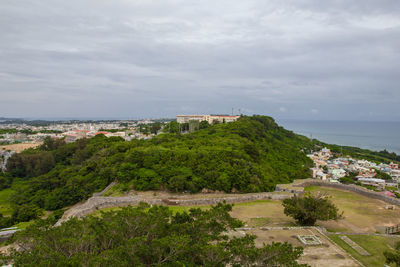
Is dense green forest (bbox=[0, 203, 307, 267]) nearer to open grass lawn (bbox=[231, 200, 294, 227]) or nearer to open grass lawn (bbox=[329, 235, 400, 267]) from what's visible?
open grass lawn (bbox=[329, 235, 400, 267])

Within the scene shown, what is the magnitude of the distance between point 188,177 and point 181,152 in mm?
3559

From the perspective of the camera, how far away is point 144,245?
22.0ft

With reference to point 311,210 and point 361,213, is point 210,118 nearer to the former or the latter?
point 361,213

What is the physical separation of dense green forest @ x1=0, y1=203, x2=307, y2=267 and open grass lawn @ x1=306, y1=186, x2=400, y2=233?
835 cm

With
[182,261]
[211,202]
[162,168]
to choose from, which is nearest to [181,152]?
[162,168]

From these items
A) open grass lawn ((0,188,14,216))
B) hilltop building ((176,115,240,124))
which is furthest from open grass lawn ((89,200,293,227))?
hilltop building ((176,115,240,124))

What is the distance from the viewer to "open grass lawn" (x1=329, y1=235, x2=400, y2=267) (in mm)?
9234

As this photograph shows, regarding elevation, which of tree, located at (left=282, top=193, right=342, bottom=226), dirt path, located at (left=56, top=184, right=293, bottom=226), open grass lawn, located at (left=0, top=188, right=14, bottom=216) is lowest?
open grass lawn, located at (left=0, top=188, right=14, bottom=216)

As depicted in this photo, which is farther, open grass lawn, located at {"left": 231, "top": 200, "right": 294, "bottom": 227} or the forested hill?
the forested hill

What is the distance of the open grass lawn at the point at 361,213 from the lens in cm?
1331

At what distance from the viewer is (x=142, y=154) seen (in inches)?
859

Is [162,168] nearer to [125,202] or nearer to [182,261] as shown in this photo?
[125,202]

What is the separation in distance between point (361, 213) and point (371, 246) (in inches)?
220

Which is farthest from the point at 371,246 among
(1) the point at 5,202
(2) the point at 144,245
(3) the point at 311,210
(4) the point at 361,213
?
(1) the point at 5,202
